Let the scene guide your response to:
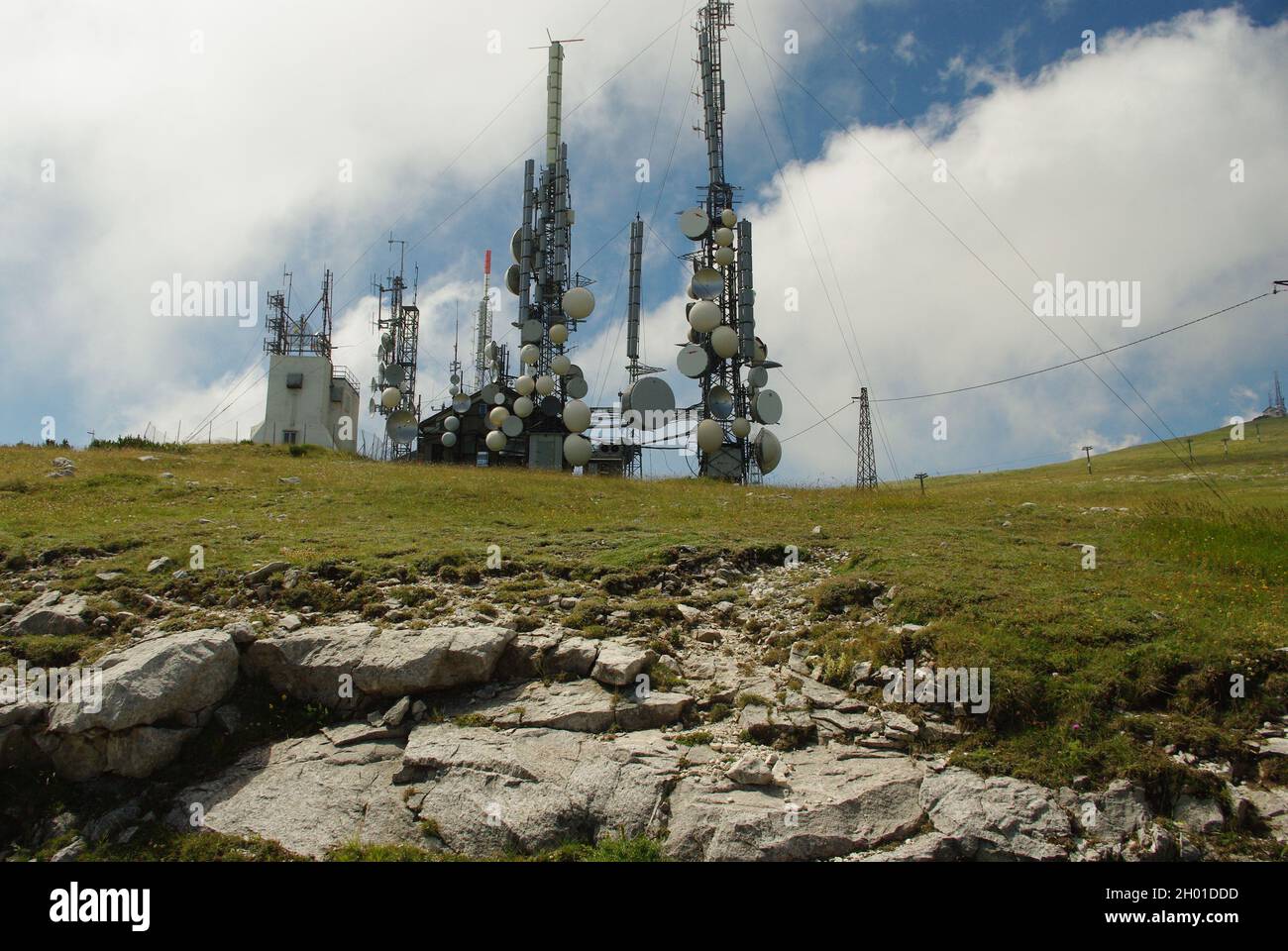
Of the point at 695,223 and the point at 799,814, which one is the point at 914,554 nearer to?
the point at 799,814

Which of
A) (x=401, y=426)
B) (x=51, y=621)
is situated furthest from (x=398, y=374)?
(x=51, y=621)

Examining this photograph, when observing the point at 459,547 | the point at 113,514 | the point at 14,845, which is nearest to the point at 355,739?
the point at 14,845

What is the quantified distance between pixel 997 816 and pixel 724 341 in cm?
3159

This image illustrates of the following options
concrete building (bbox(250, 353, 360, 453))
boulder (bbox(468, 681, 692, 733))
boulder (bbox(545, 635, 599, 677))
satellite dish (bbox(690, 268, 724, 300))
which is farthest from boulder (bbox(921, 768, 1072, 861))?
concrete building (bbox(250, 353, 360, 453))

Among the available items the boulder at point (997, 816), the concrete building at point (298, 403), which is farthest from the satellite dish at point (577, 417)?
the boulder at point (997, 816)

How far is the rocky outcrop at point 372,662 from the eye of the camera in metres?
11.5

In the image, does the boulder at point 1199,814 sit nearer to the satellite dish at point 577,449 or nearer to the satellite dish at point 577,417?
the satellite dish at point 577,449

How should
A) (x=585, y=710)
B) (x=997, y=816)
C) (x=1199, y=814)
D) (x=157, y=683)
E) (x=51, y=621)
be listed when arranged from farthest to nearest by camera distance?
(x=51, y=621) < (x=585, y=710) < (x=157, y=683) < (x=997, y=816) < (x=1199, y=814)

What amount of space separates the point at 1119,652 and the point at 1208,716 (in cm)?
139

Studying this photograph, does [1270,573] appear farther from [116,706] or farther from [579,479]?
[579,479]

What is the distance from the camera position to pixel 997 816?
28.1 feet

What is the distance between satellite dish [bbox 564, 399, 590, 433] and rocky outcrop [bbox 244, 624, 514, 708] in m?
31.6

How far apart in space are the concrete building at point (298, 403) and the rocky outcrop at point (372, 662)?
4536cm
